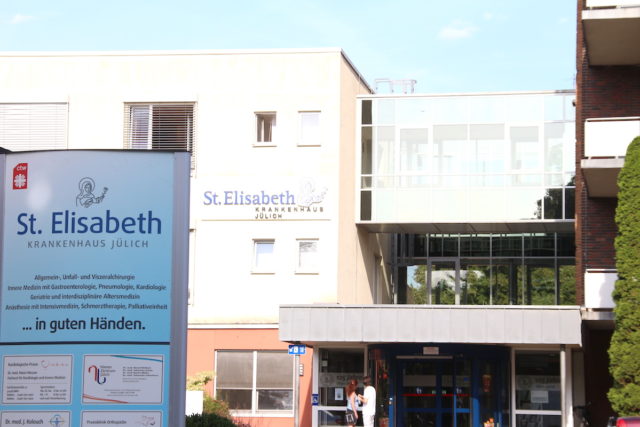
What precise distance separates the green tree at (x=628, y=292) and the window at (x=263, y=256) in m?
12.1

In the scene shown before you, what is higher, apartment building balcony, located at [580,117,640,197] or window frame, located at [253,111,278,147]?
window frame, located at [253,111,278,147]

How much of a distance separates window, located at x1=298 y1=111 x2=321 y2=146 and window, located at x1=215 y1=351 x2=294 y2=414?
6.04 metres

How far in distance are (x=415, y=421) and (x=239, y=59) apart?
11844mm

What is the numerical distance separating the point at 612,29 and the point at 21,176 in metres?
19.1

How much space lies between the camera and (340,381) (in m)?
27.4

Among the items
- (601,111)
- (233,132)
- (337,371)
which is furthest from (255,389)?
(601,111)

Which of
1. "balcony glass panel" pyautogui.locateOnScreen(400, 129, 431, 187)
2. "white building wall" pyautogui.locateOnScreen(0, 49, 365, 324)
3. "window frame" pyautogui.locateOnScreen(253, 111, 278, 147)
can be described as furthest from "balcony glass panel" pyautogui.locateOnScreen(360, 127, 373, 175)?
"window frame" pyautogui.locateOnScreen(253, 111, 278, 147)

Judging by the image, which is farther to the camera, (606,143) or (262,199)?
(262,199)

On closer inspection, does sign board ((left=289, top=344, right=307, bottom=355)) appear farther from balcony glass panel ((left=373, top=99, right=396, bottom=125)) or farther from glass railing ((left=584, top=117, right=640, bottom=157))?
balcony glass panel ((left=373, top=99, right=396, bottom=125))

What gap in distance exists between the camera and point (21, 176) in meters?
8.66

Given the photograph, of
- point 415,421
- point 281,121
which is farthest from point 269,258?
point 415,421

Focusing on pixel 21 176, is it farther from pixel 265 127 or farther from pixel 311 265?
pixel 265 127

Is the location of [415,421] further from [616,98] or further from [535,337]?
[616,98]

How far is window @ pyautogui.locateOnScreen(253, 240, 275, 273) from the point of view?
32062 millimetres
